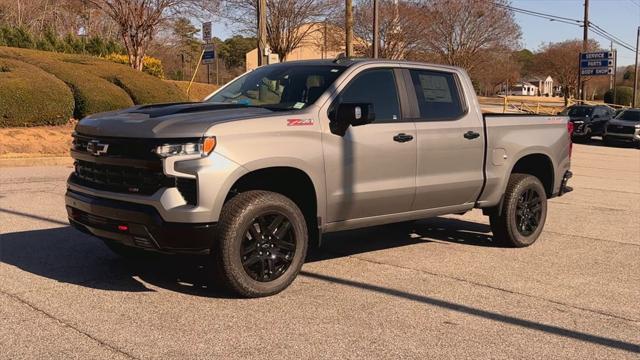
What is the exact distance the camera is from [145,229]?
4805 millimetres

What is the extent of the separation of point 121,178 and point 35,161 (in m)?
10.6

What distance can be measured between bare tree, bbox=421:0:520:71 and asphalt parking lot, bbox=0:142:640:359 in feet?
97.4

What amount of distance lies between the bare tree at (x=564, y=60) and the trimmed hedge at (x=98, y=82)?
52.0 meters

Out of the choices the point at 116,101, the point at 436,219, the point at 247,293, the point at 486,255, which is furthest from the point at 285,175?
the point at 116,101

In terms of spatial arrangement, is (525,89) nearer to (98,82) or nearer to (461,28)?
(461,28)

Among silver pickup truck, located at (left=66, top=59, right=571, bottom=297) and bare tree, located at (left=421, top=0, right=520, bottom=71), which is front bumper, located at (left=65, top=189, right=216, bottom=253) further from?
bare tree, located at (left=421, top=0, right=520, bottom=71)

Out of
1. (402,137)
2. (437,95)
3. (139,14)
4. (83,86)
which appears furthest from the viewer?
(139,14)

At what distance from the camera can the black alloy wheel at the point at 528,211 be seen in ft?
24.4

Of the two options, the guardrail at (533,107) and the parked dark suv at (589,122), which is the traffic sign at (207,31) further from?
the guardrail at (533,107)

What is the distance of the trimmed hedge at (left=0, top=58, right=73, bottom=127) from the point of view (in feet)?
53.0

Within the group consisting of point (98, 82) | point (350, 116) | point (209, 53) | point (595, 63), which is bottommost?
point (350, 116)

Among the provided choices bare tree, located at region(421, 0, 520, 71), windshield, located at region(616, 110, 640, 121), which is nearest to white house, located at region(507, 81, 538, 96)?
bare tree, located at region(421, 0, 520, 71)

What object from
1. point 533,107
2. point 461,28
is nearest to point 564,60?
point 533,107

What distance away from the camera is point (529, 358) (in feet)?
13.8
